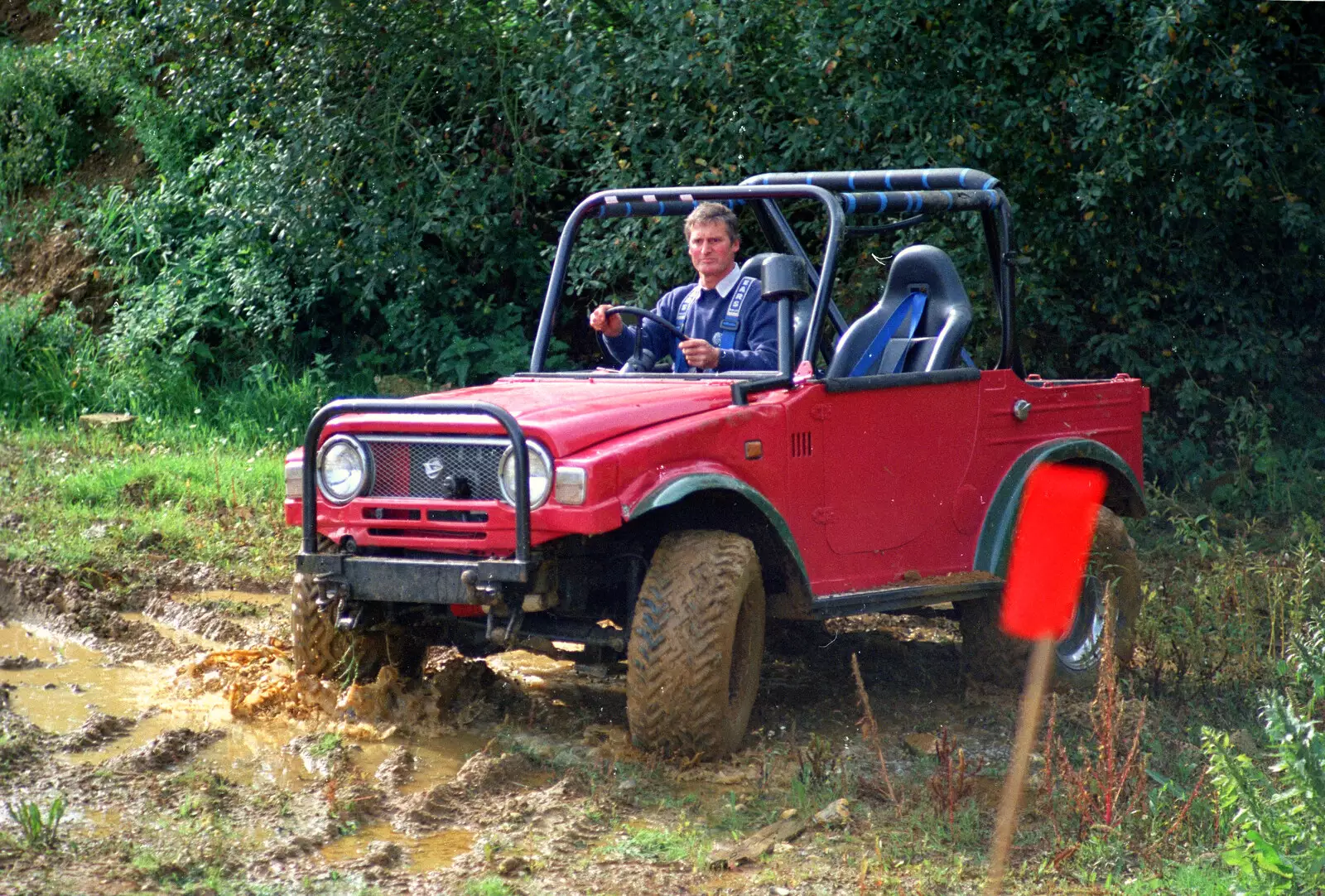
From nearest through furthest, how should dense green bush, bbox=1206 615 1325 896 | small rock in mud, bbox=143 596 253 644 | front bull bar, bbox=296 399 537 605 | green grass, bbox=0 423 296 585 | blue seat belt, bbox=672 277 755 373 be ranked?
dense green bush, bbox=1206 615 1325 896 → front bull bar, bbox=296 399 537 605 → blue seat belt, bbox=672 277 755 373 → small rock in mud, bbox=143 596 253 644 → green grass, bbox=0 423 296 585

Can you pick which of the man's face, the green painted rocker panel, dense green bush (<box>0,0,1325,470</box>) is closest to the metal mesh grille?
the man's face

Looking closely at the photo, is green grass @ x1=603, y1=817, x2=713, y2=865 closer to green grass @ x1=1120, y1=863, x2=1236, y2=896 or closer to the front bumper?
the front bumper

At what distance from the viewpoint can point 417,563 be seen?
468 cm

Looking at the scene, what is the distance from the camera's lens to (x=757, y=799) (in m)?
4.53

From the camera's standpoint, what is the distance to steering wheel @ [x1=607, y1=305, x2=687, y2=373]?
5.58m

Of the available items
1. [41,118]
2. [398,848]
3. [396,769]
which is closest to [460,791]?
[396,769]

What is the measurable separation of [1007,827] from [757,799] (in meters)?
0.72

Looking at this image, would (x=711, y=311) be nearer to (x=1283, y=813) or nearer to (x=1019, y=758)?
(x=1019, y=758)

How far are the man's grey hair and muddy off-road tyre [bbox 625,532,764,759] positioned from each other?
1563mm

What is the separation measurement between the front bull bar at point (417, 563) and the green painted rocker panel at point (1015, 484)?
6.58 ft

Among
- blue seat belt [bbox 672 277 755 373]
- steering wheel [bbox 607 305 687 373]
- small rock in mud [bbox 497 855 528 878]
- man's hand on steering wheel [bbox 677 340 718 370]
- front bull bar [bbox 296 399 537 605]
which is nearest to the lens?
small rock in mud [bbox 497 855 528 878]

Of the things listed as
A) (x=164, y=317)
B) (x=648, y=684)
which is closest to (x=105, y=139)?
(x=164, y=317)

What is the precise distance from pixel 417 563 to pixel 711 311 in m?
1.79

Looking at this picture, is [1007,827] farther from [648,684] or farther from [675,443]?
[675,443]
